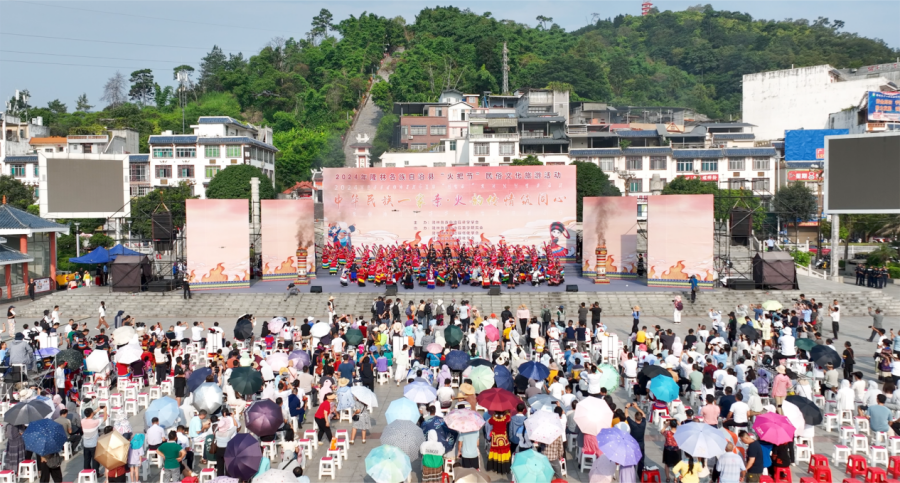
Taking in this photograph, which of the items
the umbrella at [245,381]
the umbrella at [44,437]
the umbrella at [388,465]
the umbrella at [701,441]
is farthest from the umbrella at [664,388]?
the umbrella at [44,437]

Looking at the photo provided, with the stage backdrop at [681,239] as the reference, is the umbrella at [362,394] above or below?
below

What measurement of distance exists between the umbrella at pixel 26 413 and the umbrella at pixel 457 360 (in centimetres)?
637

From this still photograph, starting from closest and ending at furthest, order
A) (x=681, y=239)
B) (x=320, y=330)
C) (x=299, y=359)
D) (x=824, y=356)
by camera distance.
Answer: (x=824, y=356) → (x=299, y=359) → (x=320, y=330) → (x=681, y=239)

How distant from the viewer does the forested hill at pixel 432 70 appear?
64062 mm

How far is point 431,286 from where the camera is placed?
2555 cm

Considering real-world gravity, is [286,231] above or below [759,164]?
below

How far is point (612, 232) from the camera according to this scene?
91.5 ft

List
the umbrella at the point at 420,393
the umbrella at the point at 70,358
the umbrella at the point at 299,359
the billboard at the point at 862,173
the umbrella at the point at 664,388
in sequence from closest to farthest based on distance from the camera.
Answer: the umbrella at the point at 420,393 → the umbrella at the point at 664,388 → the umbrella at the point at 299,359 → the umbrella at the point at 70,358 → the billboard at the point at 862,173

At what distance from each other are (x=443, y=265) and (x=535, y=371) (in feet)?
50.3

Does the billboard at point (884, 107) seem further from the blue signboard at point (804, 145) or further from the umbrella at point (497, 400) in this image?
the umbrella at point (497, 400)

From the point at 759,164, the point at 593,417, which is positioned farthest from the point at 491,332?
the point at 759,164

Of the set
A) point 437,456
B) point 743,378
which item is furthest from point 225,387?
point 743,378

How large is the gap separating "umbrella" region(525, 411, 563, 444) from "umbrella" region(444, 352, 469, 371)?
3.97m

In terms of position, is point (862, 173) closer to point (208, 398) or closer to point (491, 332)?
point (491, 332)
